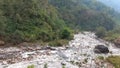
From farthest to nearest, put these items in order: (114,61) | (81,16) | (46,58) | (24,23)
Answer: (81,16)
(24,23)
(114,61)
(46,58)

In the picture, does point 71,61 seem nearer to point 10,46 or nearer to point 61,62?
point 61,62

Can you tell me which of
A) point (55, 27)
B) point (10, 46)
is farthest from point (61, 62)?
point (55, 27)

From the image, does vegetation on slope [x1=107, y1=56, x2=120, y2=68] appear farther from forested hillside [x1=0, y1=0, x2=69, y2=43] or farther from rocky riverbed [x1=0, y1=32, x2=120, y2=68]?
forested hillside [x1=0, y1=0, x2=69, y2=43]

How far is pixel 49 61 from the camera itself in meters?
30.8

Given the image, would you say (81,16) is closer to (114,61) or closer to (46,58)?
(114,61)

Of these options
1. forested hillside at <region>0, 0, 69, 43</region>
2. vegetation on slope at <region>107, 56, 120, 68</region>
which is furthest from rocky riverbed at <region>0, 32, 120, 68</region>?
forested hillside at <region>0, 0, 69, 43</region>

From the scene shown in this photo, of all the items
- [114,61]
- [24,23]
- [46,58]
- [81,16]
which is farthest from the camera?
[81,16]

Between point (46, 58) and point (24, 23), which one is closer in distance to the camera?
point (46, 58)

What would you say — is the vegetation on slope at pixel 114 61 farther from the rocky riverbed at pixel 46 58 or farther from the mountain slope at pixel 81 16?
the mountain slope at pixel 81 16

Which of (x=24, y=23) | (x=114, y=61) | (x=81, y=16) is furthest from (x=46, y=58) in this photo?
(x=81, y=16)

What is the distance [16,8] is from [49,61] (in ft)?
54.3

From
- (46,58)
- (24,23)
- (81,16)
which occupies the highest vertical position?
(24,23)

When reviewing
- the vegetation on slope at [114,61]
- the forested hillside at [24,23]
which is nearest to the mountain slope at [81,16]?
the forested hillside at [24,23]

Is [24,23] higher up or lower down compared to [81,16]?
higher up
